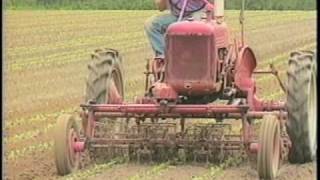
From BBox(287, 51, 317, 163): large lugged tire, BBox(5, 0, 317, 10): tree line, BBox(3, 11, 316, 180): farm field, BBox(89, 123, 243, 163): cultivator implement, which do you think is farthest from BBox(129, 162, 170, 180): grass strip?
BBox(5, 0, 317, 10): tree line

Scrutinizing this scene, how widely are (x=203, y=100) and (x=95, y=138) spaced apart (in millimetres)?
957

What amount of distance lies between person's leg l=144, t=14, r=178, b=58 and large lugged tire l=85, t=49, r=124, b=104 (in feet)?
1.10

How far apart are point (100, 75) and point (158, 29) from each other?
573mm

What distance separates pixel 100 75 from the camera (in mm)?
7344

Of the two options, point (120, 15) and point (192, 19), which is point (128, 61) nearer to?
point (192, 19)

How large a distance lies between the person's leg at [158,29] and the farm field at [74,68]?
1.04 metres

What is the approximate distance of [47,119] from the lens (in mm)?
9195

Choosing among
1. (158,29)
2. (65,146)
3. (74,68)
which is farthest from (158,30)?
(74,68)

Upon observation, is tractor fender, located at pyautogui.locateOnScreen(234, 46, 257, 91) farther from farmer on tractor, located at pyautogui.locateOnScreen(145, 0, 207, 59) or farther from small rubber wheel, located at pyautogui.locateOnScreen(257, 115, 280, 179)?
small rubber wheel, located at pyautogui.locateOnScreen(257, 115, 280, 179)

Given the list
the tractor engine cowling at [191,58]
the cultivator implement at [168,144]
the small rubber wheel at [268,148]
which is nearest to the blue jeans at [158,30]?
the tractor engine cowling at [191,58]

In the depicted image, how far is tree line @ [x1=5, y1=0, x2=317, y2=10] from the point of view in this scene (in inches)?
1312

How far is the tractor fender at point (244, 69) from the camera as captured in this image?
23.8 feet

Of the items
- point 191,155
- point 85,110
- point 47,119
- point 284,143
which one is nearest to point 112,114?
point 85,110

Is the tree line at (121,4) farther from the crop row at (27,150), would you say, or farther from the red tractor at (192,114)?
the red tractor at (192,114)
